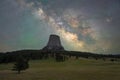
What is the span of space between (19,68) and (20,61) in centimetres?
319

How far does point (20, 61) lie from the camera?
110 meters

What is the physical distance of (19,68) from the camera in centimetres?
10850
